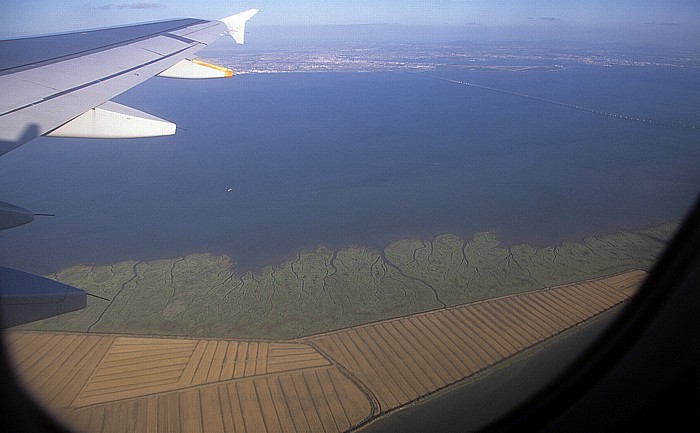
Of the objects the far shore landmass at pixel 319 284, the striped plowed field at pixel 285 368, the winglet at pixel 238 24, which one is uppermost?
the winglet at pixel 238 24

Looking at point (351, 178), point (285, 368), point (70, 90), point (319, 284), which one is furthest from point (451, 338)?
point (351, 178)

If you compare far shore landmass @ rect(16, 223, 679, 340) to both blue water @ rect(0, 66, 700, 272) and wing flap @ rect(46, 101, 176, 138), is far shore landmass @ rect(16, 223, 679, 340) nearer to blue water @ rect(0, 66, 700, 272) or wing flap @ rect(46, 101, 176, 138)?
blue water @ rect(0, 66, 700, 272)

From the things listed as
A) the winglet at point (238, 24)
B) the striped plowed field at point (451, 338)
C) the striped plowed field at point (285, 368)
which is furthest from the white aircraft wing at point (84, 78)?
the striped plowed field at point (451, 338)

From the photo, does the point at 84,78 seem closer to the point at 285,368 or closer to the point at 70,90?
the point at 70,90

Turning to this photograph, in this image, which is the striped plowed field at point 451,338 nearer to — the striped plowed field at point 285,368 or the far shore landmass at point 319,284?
the striped plowed field at point 285,368

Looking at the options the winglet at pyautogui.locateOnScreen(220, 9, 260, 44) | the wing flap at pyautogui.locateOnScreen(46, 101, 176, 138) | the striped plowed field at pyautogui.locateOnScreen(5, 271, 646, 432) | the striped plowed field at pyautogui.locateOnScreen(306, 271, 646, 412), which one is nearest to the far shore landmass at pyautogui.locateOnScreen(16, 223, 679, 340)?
the striped plowed field at pyautogui.locateOnScreen(306, 271, 646, 412)

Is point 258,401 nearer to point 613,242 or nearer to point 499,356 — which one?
point 499,356
